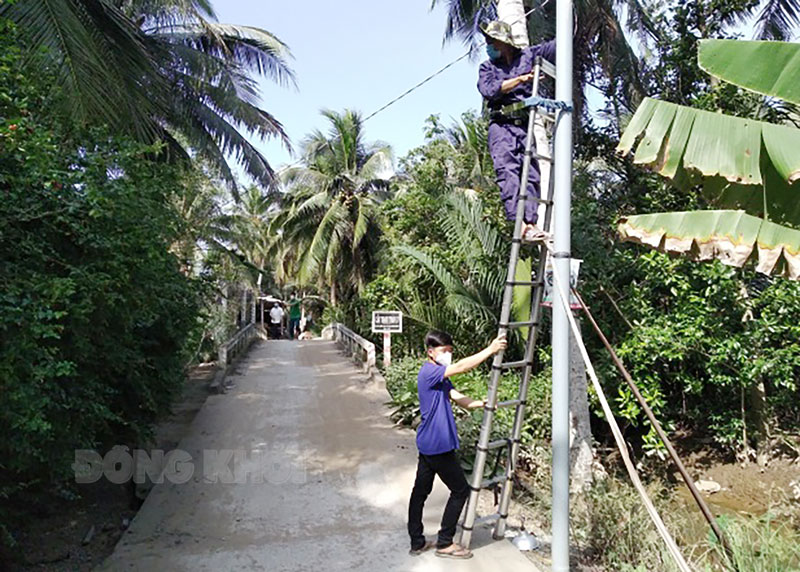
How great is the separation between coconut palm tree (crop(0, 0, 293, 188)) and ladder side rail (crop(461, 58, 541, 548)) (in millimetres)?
3932

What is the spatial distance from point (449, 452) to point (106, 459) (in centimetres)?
421

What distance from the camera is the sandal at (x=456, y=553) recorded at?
4520 mm

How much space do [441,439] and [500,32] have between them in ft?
10.6

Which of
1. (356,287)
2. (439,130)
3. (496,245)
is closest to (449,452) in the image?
(496,245)

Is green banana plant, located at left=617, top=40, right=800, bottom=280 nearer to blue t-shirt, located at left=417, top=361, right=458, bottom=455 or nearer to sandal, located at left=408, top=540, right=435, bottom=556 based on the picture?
blue t-shirt, located at left=417, top=361, right=458, bottom=455

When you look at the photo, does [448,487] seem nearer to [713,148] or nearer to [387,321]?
[713,148]

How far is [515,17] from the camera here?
5379 millimetres

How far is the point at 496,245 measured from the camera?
997 centimetres

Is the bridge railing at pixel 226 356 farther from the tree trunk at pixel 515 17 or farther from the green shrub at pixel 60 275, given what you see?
the tree trunk at pixel 515 17

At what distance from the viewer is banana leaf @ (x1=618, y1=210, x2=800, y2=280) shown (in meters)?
3.70

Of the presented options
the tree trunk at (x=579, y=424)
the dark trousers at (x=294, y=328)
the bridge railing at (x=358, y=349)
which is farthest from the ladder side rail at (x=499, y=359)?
the dark trousers at (x=294, y=328)

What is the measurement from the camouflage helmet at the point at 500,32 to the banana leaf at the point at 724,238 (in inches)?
72.7

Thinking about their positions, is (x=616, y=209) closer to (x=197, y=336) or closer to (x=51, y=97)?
(x=197, y=336)

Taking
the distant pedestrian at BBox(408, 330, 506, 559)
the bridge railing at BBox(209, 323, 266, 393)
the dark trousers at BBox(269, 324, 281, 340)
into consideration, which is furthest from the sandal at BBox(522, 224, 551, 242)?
the dark trousers at BBox(269, 324, 281, 340)
